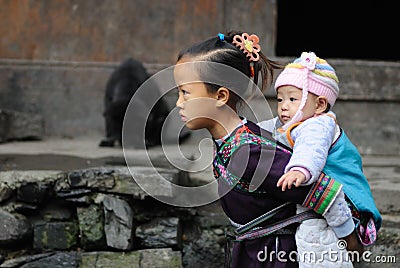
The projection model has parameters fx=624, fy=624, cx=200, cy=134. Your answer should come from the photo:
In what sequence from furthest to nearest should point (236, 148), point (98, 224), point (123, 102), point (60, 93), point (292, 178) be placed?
point (60, 93)
point (123, 102)
point (98, 224)
point (236, 148)
point (292, 178)

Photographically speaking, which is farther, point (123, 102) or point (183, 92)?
point (123, 102)

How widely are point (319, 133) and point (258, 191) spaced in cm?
26

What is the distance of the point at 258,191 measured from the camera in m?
1.93

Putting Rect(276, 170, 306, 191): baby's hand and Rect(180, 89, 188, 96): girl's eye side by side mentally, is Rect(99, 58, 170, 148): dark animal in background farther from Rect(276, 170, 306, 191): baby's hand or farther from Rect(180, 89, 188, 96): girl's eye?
Rect(276, 170, 306, 191): baby's hand

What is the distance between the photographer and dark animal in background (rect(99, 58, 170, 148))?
4652mm

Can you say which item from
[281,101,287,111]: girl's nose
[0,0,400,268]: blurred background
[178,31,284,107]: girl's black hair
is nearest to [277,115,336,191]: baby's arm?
[281,101,287,111]: girl's nose

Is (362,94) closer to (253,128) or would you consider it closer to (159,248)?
(159,248)

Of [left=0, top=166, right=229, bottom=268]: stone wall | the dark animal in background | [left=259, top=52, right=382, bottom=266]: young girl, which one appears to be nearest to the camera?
[left=259, top=52, right=382, bottom=266]: young girl

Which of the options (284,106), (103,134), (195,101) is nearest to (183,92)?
(195,101)

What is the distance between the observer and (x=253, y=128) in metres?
1.97

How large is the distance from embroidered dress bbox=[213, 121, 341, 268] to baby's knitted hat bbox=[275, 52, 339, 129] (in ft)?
0.51

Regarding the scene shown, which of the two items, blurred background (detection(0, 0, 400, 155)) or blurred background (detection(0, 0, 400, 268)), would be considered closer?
blurred background (detection(0, 0, 400, 268))

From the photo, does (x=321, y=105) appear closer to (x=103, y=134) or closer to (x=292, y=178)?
(x=292, y=178)

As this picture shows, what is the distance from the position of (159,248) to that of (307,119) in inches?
59.5
